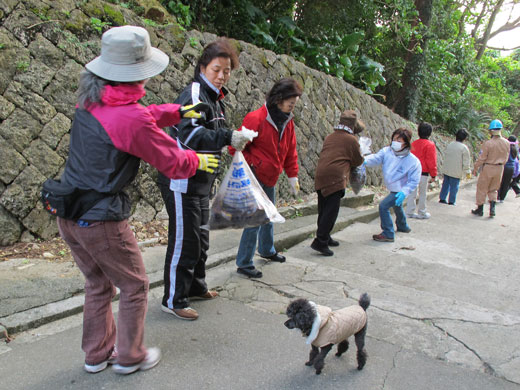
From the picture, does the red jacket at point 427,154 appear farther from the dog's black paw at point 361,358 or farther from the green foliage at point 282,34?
the dog's black paw at point 361,358

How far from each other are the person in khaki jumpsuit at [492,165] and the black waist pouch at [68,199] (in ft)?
30.0

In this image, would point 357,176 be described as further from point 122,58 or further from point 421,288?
point 122,58

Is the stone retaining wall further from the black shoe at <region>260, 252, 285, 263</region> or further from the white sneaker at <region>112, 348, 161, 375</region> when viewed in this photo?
the white sneaker at <region>112, 348, 161, 375</region>

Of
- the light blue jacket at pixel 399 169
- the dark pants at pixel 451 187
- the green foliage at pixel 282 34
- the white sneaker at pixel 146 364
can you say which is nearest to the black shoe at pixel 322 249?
the light blue jacket at pixel 399 169

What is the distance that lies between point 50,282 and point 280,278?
6.91 feet

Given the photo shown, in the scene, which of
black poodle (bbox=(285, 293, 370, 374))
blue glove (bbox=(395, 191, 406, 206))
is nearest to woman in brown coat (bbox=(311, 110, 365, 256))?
blue glove (bbox=(395, 191, 406, 206))

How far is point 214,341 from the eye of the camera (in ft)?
9.93

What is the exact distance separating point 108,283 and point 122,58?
1.30 metres

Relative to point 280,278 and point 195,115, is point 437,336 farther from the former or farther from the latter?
point 195,115

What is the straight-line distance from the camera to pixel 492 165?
9.44 m

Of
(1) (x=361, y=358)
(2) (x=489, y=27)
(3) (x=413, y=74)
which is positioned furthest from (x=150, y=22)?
(2) (x=489, y=27)

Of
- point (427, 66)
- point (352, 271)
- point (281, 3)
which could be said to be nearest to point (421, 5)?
point (427, 66)

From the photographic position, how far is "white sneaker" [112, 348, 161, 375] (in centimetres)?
254

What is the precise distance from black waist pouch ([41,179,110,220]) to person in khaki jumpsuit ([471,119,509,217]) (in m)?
9.15
